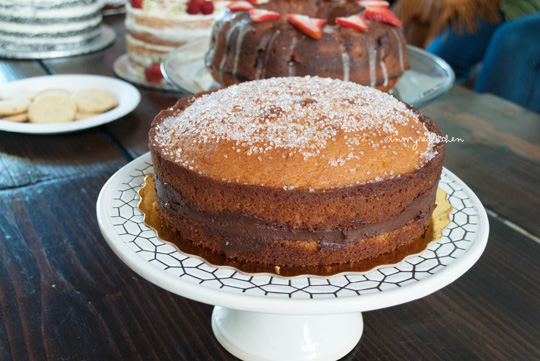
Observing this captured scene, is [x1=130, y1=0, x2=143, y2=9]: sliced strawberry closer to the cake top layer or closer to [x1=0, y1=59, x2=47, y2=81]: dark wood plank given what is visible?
[x1=0, y1=59, x2=47, y2=81]: dark wood plank

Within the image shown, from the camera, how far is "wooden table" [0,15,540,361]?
91cm

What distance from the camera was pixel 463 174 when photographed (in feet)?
4.61

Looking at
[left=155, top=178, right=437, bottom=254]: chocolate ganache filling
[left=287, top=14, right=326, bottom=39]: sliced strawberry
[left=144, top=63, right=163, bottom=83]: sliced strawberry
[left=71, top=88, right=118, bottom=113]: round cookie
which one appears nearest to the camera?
[left=155, top=178, right=437, bottom=254]: chocolate ganache filling

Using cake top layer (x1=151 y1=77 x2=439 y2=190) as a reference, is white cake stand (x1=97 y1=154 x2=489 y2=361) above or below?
→ below

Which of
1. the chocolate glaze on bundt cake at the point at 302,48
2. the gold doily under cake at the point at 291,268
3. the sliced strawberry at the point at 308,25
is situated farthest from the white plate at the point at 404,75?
the gold doily under cake at the point at 291,268

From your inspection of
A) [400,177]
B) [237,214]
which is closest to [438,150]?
[400,177]

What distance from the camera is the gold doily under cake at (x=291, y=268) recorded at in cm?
81

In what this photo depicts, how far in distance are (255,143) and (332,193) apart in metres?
0.14

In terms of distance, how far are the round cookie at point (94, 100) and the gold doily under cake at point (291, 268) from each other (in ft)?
2.64

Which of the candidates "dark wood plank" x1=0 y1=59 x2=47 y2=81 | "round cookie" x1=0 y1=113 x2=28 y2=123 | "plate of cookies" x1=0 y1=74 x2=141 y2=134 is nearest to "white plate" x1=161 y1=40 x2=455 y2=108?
"plate of cookies" x1=0 y1=74 x2=141 y2=134

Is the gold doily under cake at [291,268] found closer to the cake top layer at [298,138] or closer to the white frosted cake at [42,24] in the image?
the cake top layer at [298,138]

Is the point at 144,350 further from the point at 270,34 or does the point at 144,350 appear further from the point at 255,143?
the point at 270,34

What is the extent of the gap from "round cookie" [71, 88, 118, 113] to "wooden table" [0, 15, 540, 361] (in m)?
0.17

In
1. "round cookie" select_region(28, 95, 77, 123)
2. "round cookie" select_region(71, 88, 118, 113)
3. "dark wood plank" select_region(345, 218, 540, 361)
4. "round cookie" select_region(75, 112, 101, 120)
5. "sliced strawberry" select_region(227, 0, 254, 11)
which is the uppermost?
"sliced strawberry" select_region(227, 0, 254, 11)
